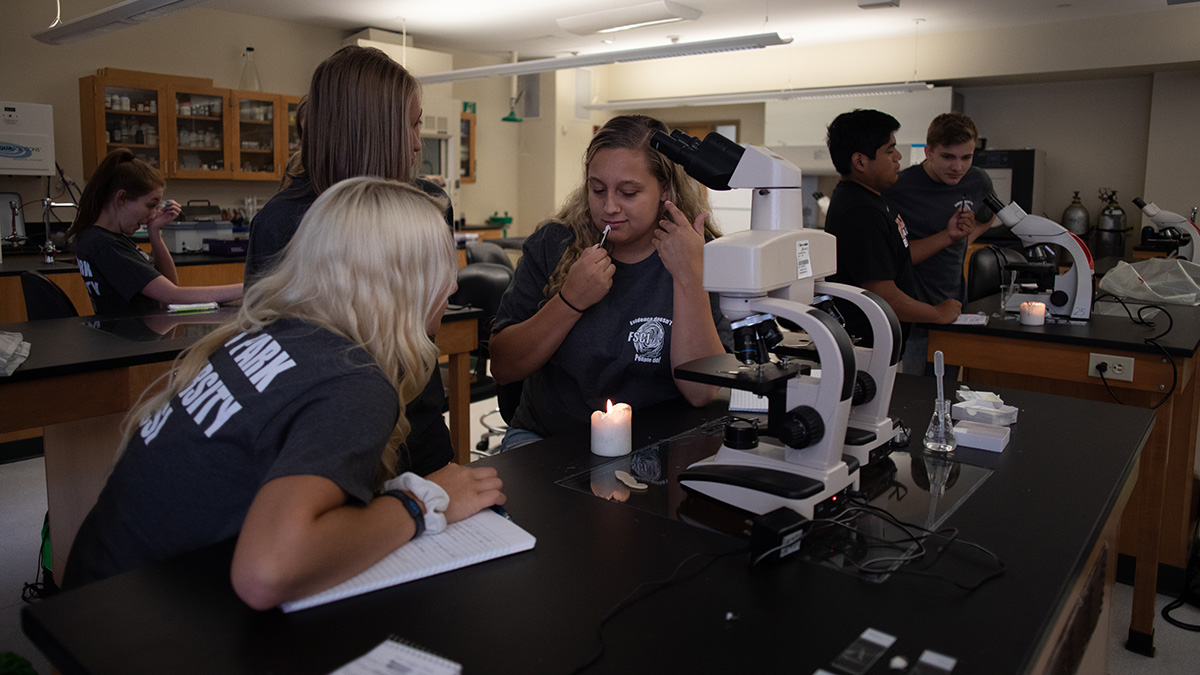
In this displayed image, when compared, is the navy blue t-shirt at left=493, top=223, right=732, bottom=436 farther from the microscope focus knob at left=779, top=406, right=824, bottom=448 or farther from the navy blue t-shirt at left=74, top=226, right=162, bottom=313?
the navy blue t-shirt at left=74, top=226, right=162, bottom=313

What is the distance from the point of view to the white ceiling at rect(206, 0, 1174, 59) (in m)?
5.62

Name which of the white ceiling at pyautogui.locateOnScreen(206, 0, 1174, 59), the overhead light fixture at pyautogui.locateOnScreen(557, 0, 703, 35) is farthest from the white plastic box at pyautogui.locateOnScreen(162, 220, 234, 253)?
the overhead light fixture at pyautogui.locateOnScreen(557, 0, 703, 35)

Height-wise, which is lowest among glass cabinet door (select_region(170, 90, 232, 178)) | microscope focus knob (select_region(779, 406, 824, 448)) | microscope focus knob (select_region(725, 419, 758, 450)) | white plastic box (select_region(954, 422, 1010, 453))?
white plastic box (select_region(954, 422, 1010, 453))

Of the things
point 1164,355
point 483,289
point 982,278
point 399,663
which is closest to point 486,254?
point 483,289

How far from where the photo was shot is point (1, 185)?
209 inches

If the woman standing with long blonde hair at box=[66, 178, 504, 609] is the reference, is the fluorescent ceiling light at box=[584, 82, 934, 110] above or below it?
above

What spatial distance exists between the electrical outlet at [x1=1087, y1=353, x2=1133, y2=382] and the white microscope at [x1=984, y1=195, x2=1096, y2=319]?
1.10 ft

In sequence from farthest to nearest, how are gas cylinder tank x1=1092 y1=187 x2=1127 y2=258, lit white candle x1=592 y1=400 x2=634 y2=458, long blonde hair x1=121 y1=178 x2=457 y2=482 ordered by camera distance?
gas cylinder tank x1=1092 y1=187 x2=1127 y2=258 < lit white candle x1=592 y1=400 x2=634 y2=458 < long blonde hair x1=121 y1=178 x2=457 y2=482

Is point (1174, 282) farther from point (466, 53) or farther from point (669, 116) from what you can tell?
point (466, 53)

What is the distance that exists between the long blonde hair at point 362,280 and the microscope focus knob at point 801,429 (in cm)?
49

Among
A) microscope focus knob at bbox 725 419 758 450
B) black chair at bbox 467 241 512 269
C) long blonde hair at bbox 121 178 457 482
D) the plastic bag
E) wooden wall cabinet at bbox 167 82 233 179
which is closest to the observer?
long blonde hair at bbox 121 178 457 482

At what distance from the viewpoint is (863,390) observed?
128 cm

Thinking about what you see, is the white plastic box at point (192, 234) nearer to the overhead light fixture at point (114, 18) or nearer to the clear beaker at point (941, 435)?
the overhead light fixture at point (114, 18)

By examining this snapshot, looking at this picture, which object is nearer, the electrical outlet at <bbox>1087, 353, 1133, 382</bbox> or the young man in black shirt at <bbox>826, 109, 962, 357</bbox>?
the electrical outlet at <bbox>1087, 353, 1133, 382</bbox>
